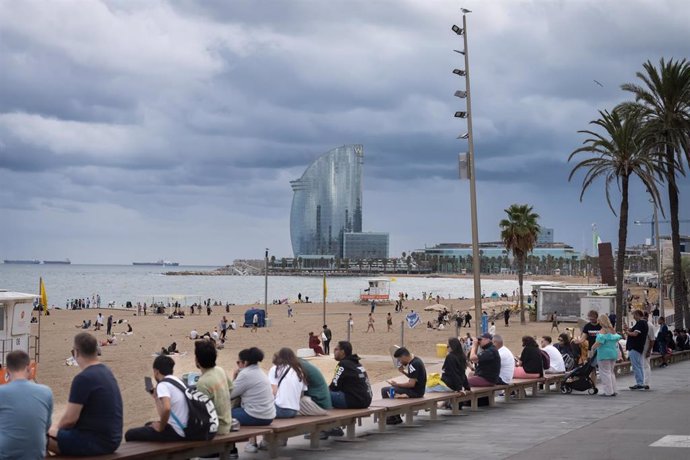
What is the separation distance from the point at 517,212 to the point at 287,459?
2053 inches

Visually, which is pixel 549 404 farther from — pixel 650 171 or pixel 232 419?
pixel 650 171

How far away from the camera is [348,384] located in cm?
1050

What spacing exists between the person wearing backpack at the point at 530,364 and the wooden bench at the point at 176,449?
7748mm

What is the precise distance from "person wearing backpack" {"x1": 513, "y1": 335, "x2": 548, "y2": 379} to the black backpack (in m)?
8.53

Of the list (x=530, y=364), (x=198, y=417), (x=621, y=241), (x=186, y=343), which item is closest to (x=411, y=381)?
(x=530, y=364)

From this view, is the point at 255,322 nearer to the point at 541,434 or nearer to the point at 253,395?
the point at 541,434

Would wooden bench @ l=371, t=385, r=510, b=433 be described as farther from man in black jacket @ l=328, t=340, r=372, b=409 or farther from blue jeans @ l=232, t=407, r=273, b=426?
blue jeans @ l=232, t=407, r=273, b=426

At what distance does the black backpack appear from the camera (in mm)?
7648

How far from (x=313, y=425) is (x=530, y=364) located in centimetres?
685

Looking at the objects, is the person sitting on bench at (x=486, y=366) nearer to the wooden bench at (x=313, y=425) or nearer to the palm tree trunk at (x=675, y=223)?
the wooden bench at (x=313, y=425)

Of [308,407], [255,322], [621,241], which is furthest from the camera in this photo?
[255,322]

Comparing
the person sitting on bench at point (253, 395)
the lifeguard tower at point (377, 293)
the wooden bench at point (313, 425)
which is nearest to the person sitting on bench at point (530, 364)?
the wooden bench at point (313, 425)

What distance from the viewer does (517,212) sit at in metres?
59.4

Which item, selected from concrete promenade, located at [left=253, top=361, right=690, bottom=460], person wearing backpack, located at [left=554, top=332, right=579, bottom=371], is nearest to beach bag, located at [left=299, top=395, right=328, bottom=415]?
concrete promenade, located at [left=253, top=361, right=690, bottom=460]
